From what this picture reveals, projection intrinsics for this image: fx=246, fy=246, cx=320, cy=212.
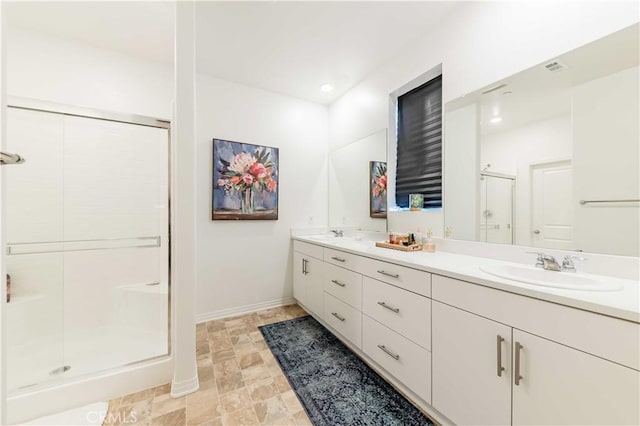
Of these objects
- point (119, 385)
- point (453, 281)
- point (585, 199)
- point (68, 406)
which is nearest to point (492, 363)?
point (453, 281)

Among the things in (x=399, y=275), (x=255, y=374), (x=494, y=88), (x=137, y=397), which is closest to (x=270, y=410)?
(x=255, y=374)

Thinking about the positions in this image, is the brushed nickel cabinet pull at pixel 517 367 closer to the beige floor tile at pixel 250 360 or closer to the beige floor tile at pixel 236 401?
the beige floor tile at pixel 236 401

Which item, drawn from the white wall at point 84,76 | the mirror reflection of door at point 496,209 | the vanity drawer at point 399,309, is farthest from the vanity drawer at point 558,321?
the white wall at point 84,76

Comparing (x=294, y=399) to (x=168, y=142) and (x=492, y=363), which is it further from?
(x=168, y=142)

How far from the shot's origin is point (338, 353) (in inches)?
77.0

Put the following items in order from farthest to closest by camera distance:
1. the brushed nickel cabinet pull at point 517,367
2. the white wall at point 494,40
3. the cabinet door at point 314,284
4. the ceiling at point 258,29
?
the cabinet door at point 314,284, the ceiling at point 258,29, the white wall at point 494,40, the brushed nickel cabinet pull at point 517,367

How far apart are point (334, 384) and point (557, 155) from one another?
6.14 feet

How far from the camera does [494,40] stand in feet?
5.11

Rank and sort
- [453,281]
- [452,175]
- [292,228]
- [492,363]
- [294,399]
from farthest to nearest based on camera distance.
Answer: [292,228], [452,175], [294,399], [453,281], [492,363]

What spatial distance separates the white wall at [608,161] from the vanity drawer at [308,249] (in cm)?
178

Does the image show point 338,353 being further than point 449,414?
Yes

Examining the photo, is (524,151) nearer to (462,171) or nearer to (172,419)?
(462,171)

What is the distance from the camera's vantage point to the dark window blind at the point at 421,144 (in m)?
2.00

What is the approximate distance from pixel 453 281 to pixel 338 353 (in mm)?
1211
